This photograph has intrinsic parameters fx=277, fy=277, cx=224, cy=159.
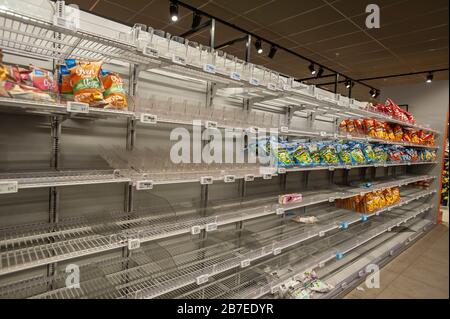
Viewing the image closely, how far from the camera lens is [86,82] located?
1334 mm

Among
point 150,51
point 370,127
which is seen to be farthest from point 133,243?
point 370,127

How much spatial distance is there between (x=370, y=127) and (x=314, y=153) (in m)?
1.27

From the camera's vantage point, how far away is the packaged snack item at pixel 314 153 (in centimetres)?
267

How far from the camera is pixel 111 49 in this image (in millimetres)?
1541

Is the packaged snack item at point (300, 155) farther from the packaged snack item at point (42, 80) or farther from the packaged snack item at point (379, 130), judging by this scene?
the packaged snack item at point (42, 80)

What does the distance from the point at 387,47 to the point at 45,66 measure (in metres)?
5.19

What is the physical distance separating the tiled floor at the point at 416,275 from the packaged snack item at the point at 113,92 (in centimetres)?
267

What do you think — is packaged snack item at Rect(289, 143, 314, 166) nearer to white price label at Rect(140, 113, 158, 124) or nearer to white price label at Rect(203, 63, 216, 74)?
white price label at Rect(203, 63, 216, 74)

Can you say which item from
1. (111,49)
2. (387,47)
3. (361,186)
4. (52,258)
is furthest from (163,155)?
(387,47)

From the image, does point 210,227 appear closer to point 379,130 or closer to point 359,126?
point 359,126

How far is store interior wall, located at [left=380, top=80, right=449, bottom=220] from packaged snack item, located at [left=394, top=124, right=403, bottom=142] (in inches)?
60.1

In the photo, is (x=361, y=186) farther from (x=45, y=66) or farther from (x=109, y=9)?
(x=109, y=9)

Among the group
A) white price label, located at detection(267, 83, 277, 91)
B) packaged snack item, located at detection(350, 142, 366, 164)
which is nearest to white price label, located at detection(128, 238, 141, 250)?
white price label, located at detection(267, 83, 277, 91)

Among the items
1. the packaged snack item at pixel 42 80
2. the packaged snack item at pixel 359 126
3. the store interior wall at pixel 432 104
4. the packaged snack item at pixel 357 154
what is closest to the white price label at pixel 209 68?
the packaged snack item at pixel 42 80
